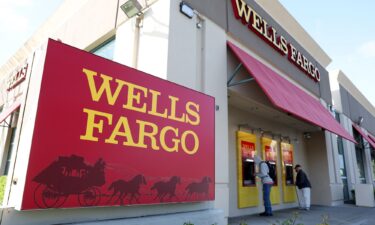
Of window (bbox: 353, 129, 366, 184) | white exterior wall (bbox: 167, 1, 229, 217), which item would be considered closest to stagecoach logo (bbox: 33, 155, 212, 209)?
white exterior wall (bbox: 167, 1, 229, 217)

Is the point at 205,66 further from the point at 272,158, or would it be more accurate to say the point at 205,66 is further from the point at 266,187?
the point at 272,158

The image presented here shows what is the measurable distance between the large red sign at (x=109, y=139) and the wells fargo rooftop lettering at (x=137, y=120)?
0.05ft

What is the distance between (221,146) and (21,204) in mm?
4032

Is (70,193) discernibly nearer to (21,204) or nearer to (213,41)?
(21,204)

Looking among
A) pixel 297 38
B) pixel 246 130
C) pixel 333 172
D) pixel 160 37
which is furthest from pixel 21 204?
pixel 333 172

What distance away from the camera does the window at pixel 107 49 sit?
754cm

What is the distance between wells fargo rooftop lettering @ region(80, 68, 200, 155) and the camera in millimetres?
Answer: 3724

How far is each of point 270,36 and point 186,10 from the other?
4287 mm

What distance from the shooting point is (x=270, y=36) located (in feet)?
29.8

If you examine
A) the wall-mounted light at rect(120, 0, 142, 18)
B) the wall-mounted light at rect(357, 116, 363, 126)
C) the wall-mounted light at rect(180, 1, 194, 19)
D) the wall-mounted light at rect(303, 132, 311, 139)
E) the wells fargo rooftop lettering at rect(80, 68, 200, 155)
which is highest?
the wall-mounted light at rect(357, 116, 363, 126)

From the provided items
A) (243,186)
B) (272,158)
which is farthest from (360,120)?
(243,186)

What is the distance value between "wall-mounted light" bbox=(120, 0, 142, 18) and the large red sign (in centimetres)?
243

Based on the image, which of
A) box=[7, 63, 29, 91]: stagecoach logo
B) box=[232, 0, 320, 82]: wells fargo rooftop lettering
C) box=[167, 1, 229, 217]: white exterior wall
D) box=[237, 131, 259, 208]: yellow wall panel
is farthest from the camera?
box=[7, 63, 29, 91]: stagecoach logo

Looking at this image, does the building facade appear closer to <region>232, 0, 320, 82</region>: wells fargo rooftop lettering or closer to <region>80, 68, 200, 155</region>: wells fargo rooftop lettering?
<region>232, 0, 320, 82</region>: wells fargo rooftop lettering
